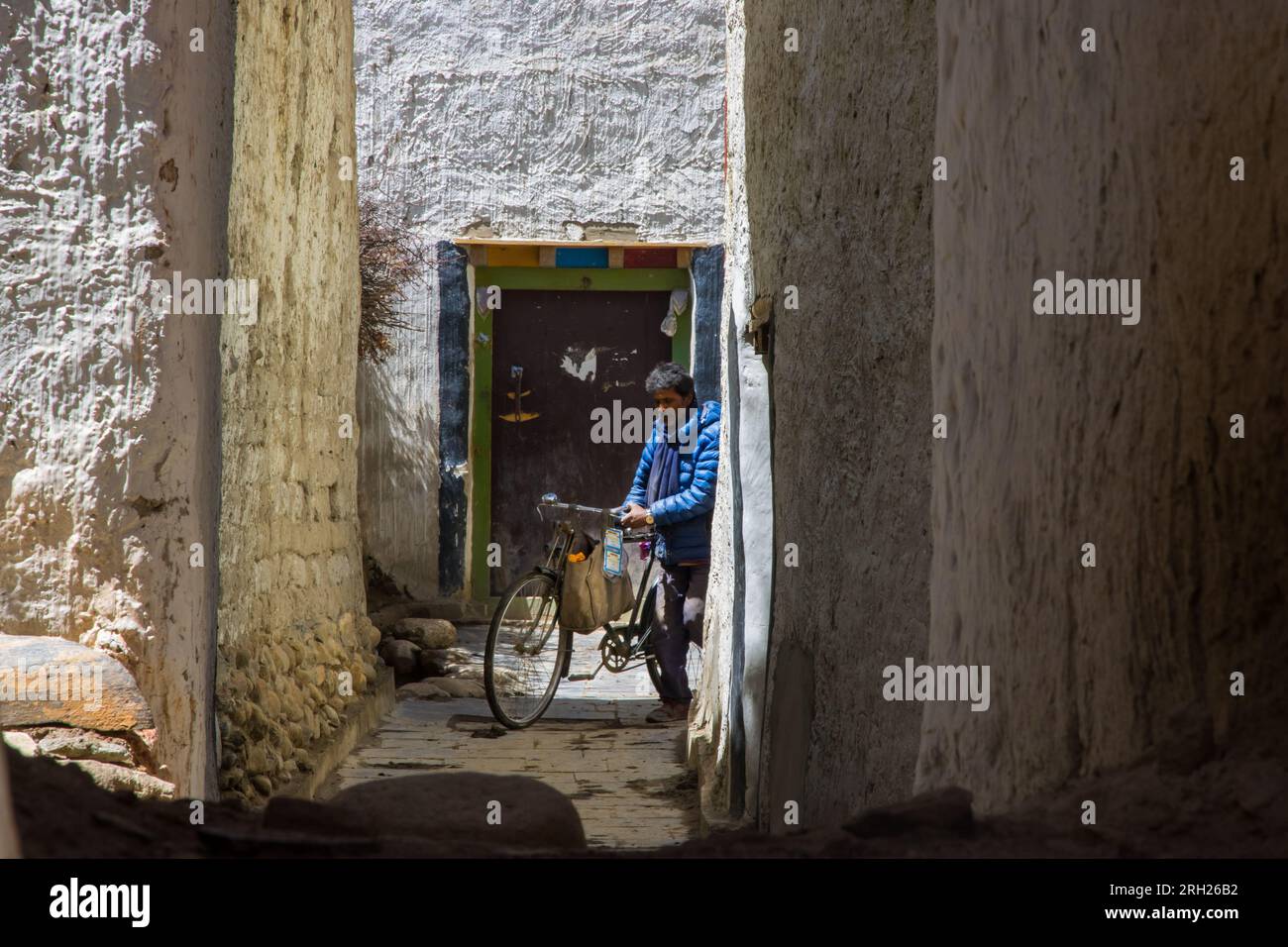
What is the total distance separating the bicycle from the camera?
5.54 meters

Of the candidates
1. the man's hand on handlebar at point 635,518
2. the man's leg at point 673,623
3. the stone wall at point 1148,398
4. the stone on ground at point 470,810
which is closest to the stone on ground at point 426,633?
the man's leg at point 673,623

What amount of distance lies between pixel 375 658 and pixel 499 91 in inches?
164

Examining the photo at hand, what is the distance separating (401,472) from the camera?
8.32m

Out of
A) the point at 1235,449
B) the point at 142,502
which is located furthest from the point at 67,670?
the point at 1235,449

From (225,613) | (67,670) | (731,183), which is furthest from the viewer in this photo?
(731,183)

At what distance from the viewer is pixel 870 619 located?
8.36 feet

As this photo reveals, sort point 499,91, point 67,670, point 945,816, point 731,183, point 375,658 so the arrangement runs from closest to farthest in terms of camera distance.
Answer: point 945,816, point 67,670, point 731,183, point 375,658, point 499,91

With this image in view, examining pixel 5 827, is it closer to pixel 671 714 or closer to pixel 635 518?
pixel 635 518

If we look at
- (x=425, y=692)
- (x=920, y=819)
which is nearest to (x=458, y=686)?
(x=425, y=692)

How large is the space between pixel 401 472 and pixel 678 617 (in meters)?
3.23

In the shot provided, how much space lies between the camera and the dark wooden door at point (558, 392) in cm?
857

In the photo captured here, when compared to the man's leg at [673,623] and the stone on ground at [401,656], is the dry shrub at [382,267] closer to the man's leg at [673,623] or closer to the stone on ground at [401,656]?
the stone on ground at [401,656]

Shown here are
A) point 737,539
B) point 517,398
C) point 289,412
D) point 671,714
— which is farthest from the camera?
point 517,398

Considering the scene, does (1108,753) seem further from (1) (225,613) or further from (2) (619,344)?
(2) (619,344)
